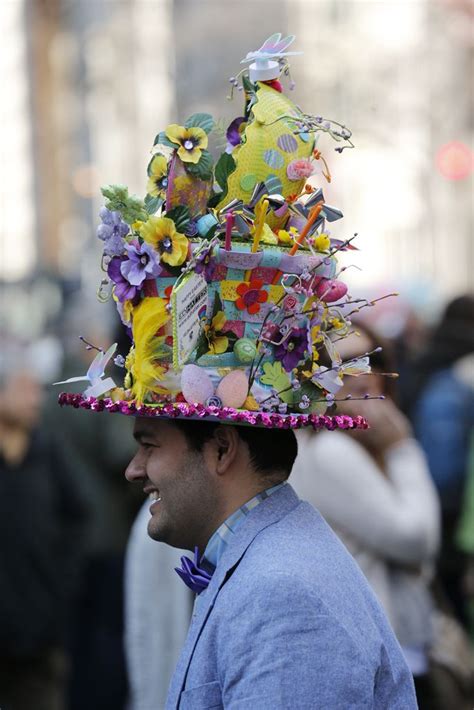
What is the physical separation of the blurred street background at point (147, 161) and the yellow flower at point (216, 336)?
0.52 meters

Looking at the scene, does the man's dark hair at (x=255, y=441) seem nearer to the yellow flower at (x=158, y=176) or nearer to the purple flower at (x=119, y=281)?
the purple flower at (x=119, y=281)

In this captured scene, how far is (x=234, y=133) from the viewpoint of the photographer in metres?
2.96

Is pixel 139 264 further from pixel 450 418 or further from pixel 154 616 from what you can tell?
pixel 450 418

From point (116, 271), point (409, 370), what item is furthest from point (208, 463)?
point (409, 370)

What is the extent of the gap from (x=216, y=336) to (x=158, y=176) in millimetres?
376

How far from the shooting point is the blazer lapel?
260 cm

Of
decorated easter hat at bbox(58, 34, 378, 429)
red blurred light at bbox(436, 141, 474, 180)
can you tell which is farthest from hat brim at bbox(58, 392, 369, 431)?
red blurred light at bbox(436, 141, 474, 180)

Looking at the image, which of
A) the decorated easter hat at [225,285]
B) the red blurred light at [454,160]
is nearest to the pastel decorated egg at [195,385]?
the decorated easter hat at [225,285]

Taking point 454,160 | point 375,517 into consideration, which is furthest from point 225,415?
point 454,160

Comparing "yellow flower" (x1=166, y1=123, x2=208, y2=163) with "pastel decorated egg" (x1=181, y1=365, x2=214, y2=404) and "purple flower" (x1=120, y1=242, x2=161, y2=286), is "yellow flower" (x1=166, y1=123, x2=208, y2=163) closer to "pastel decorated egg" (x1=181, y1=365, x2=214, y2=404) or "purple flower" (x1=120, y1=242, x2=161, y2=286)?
"purple flower" (x1=120, y1=242, x2=161, y2=286)

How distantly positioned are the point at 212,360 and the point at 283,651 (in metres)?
0.62

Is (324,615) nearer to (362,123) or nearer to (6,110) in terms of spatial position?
(362,123)

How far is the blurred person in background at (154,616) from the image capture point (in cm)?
436

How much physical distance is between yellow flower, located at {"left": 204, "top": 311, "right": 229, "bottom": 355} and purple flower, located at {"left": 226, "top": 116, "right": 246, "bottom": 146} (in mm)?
417
